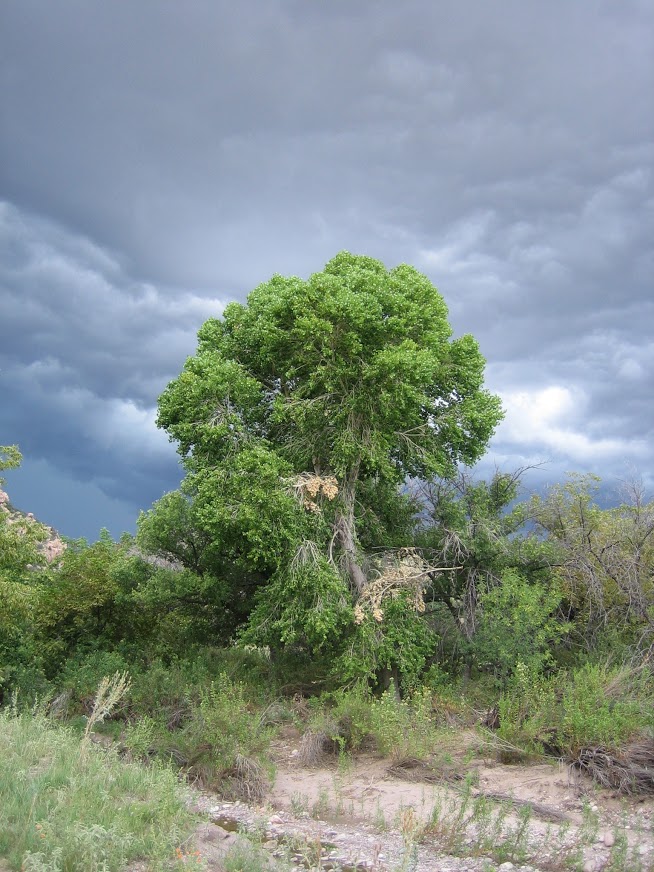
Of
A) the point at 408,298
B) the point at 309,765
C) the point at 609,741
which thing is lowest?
the point at 309,765

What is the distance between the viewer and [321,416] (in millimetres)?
19453

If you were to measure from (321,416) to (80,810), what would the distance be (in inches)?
480

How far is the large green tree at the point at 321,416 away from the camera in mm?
17906

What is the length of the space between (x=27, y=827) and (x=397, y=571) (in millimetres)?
11522

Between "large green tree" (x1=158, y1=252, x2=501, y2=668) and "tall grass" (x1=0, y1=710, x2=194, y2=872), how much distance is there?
6.67 meters

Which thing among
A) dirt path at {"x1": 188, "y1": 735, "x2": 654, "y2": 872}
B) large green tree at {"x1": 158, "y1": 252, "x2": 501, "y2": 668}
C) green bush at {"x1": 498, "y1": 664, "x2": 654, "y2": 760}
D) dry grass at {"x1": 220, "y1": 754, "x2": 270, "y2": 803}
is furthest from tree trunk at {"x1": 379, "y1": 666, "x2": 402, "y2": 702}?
dry grass at {"x1": 220, "y1": 754, "x2": 270, "y2": 803}

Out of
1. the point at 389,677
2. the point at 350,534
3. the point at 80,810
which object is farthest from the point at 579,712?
the point at 80,810

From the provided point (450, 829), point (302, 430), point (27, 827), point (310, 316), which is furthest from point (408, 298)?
point (27, 827)

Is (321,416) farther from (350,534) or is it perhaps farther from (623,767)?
(623,767)

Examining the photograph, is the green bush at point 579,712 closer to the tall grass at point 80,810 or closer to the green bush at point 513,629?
the green bush at point 513,629

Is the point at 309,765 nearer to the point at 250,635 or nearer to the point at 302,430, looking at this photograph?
the point at 250,635

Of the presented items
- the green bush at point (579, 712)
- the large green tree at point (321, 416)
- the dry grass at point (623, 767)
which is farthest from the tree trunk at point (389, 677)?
the dry grass at point (623, 767)

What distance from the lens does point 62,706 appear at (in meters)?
17.7

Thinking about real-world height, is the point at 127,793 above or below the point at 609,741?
below
